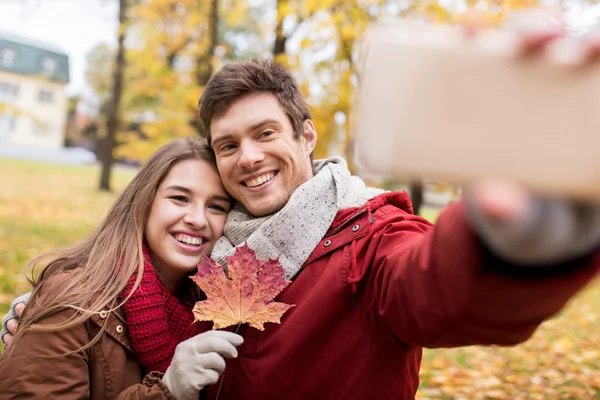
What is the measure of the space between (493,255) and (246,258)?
98 cm

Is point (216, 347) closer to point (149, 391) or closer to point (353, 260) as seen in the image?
point (149, 391)

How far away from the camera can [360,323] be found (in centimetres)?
160

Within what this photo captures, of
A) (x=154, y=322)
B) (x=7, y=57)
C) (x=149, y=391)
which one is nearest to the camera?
(x=149, y=391)

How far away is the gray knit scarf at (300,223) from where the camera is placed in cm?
177

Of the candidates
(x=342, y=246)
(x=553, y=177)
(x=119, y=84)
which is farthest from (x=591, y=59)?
(x=119, y=84)

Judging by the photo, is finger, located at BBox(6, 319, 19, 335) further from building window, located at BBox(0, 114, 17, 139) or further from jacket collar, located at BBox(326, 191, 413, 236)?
building window, located at BBox(0, 114, 17, 139)

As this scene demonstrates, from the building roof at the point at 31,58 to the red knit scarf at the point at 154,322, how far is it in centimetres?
3835

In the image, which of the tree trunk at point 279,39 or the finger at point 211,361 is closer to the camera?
the finger at point 211,361

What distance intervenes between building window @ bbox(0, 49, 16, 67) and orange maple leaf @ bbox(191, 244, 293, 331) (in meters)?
41.1

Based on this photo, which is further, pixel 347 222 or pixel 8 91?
pixel 8 91

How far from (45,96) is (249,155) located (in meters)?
41.7

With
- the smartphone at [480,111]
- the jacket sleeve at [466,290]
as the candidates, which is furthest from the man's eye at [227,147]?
the smartphone at [480,111]

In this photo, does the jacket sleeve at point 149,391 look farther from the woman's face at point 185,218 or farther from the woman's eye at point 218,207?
the woman's eye at point 218,207

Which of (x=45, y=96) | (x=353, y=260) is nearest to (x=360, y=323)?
(x=353, y=260)
